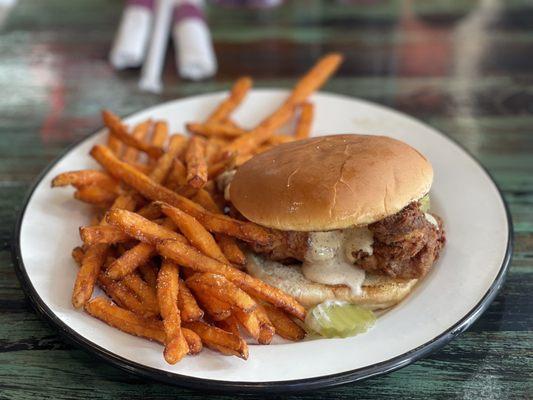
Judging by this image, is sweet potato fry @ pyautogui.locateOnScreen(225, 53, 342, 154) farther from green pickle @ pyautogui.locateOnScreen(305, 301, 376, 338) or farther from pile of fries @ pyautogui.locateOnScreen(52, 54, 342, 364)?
green pickle @ pyautogui.locateOnScreen(305, 301, 376, 338)

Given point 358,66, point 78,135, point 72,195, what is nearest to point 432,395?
point 72,195

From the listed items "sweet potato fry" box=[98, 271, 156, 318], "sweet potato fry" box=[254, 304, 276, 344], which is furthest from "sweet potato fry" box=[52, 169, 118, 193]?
"sweet potato fry" box=[254, 304, 276, 344]

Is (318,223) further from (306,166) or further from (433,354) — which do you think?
(433,354)

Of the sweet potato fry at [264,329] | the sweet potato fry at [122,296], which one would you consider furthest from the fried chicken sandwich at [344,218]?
the sweet potato fry at [122,296]

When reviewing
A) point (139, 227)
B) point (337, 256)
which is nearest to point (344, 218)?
point (337, 256)

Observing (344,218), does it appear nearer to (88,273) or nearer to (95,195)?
(88,273)

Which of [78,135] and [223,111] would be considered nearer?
[223,111]
